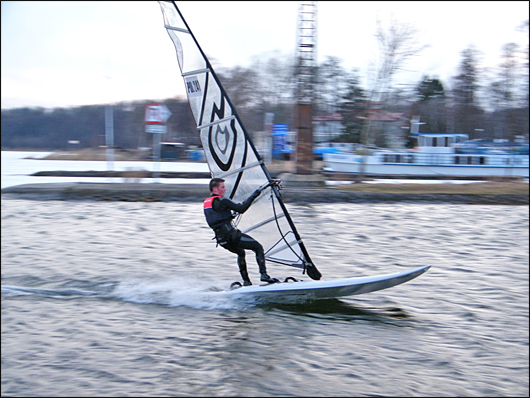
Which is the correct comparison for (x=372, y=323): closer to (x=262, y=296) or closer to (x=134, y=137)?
(x=262, y=296)

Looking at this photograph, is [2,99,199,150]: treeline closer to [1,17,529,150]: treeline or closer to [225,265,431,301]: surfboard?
[1,17,529,150]: treeline

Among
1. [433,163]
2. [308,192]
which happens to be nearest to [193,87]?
[308,192]

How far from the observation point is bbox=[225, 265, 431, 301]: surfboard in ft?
17.7

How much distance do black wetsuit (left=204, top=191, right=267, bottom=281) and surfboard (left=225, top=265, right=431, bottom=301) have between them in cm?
23

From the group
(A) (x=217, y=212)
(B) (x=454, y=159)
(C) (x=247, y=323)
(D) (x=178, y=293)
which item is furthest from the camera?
(B) (x=454, y=159)

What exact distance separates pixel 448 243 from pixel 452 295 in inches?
137

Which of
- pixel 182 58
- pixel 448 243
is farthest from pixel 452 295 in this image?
pixel 182 58

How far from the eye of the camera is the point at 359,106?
1302 inches

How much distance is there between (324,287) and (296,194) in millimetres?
9512

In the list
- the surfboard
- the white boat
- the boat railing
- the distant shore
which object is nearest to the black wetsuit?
the surfboard

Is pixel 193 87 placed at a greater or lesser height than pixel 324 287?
greater

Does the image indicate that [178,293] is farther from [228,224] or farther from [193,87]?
[193,87]

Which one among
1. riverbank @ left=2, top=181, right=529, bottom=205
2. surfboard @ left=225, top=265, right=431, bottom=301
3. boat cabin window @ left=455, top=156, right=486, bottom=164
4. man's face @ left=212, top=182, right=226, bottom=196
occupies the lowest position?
surfboard @ left=225, top=265, right=431, bottom=301

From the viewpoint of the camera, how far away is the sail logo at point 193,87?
5.95 meters
